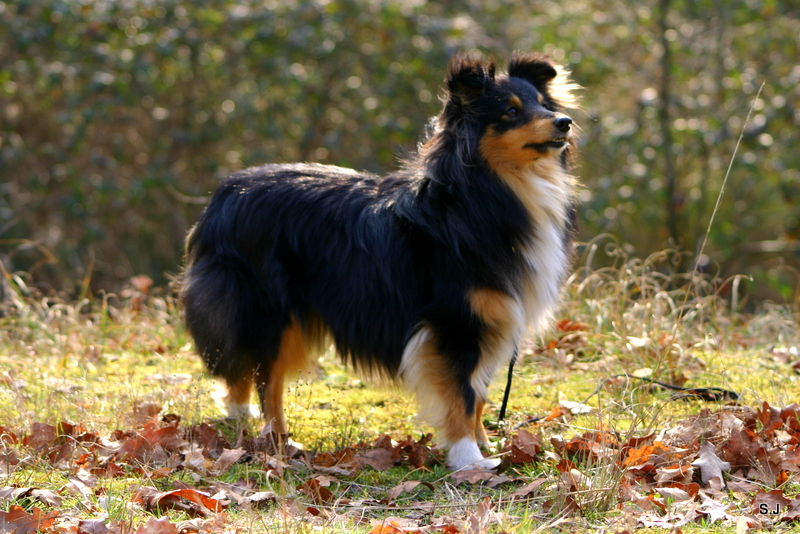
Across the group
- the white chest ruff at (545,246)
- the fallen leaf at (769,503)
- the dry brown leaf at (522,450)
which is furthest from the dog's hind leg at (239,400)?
the fallen leaf at (769,503)

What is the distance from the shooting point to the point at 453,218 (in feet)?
11.4

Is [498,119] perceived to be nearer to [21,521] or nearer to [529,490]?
[529,490]

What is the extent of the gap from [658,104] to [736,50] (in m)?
1.08

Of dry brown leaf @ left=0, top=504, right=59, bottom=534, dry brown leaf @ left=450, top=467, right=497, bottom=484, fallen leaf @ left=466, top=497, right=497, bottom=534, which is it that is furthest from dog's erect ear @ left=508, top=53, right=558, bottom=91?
dry brown leaf @ left=0, top=504, right=59, bottom=534

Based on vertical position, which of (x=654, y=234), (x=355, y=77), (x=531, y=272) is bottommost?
(x=654, y=234)

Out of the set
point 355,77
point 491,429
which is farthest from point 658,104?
point 491,429

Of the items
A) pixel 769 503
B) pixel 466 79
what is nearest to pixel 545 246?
pixel 466 79

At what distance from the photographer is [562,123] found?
3.45 metres

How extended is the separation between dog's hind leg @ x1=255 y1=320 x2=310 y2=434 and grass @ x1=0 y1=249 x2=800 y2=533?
0.11m

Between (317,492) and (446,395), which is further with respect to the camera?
(446,395)

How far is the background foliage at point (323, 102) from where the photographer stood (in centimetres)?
789

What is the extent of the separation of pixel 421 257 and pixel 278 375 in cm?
95

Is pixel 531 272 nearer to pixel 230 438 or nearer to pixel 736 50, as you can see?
pixel 230 438

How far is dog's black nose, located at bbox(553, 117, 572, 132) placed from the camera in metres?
3.44
